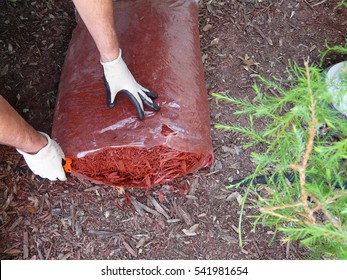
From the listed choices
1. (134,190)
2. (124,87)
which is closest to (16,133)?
(124,87)

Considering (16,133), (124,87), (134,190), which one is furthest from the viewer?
(134,190)

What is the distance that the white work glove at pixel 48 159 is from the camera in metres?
1.59

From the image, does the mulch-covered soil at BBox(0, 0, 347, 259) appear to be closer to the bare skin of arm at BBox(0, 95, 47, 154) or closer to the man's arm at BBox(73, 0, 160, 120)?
the bare skin of arm at BBox(0, 95, 47, 154)

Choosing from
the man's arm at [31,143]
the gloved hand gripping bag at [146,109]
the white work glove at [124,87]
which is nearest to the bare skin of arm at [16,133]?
the man's arm at [31,143]

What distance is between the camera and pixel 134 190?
1907 millimetres

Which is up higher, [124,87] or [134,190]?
[124,87]

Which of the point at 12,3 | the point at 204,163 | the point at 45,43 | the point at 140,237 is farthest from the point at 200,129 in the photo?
the point at 12,3

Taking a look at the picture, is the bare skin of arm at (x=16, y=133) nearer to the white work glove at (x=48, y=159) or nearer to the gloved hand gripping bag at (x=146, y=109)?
the white work glove at (x=48, y=159)

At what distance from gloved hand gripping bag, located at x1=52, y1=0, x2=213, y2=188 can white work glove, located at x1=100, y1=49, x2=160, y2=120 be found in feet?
0.11

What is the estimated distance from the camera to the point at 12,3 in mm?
2225

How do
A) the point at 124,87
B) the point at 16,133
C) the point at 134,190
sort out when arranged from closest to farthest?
the point at 16,133
the point at 124,87
the point at 134,190

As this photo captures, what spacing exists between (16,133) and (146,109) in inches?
18.3

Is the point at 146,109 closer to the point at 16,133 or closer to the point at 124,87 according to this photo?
the point at 124,87
